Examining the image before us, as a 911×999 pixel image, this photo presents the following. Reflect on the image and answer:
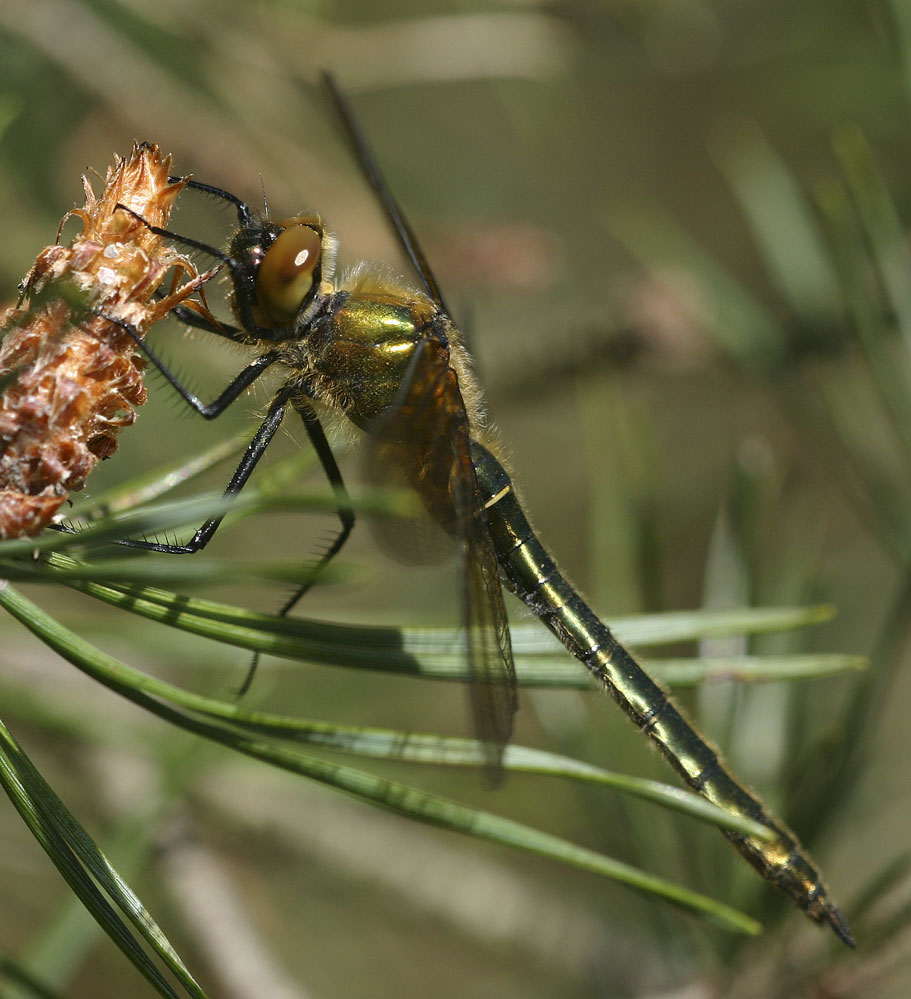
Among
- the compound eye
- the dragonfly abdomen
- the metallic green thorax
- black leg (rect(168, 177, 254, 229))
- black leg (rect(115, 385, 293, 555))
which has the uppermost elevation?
black leg (rect(168, 177, 254, 229))

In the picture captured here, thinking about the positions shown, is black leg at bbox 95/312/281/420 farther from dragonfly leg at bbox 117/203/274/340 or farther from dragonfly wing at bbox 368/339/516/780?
dragonfly wing at bbox 368/339/516/780

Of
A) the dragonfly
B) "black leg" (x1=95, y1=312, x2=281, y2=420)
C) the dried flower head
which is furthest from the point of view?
the dragonfly

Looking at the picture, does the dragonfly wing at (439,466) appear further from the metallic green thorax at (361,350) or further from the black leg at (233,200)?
the black leg at (233,200)

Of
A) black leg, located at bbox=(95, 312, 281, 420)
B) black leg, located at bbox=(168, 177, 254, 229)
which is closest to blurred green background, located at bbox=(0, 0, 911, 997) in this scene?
black leg, located at bbox=(95, 312, 281, 420)

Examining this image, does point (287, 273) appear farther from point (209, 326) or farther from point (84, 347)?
point (84, 347)

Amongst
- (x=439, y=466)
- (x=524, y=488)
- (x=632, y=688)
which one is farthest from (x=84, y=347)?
(x=524, y=488)

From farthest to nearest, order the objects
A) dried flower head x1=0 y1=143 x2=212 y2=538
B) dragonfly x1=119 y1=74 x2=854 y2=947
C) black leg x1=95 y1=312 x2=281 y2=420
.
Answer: dragonfly x1=119 y1=74 x2=854 y2=947 → black leg x1=95 y1=312 x2=281 y2=420 → dried flower head x1=0 y1=143 x2=212 y2=538
